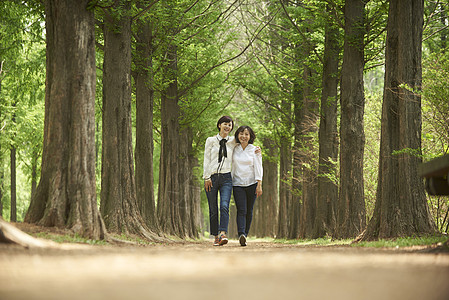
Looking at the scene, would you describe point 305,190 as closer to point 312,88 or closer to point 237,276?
point 312,88

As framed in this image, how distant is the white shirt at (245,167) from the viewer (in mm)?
10836

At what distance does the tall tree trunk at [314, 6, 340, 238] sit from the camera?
1677 centimetres

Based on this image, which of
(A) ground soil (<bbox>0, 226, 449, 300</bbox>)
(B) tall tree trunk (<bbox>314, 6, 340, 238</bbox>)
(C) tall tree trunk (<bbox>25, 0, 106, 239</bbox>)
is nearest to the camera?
(A) ground soil (<bbox>0, 226, 449, 300</bbox>)

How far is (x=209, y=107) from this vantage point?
24.5 metres

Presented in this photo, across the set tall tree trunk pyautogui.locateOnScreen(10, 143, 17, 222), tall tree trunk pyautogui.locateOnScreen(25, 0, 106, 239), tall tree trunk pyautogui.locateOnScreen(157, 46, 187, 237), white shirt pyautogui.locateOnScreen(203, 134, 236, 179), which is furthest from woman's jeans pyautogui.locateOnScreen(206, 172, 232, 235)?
tall tree trunk pyautogui.locateOnScreen(10, 143, 17, 222)

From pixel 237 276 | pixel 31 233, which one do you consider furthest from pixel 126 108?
Result: pixel 237 276

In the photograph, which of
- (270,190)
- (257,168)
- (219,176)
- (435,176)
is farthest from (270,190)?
(435,176)

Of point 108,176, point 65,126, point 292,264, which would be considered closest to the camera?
point 292,264

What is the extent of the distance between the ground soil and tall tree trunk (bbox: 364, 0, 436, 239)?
4.84 m

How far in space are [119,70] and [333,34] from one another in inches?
303

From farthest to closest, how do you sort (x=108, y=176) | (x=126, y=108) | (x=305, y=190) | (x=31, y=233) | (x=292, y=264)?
(x=305, y=190) < (x=126, y=108) < (x=108, y=176) < (x=31, y=233) < (x=292, y=264)

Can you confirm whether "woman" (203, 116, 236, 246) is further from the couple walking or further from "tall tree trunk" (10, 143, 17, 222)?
"tall tree trunk" (10, 143, 17, 222)

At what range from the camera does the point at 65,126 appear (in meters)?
8.04

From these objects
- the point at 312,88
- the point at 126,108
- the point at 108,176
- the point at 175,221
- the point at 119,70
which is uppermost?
the point at 312,88
